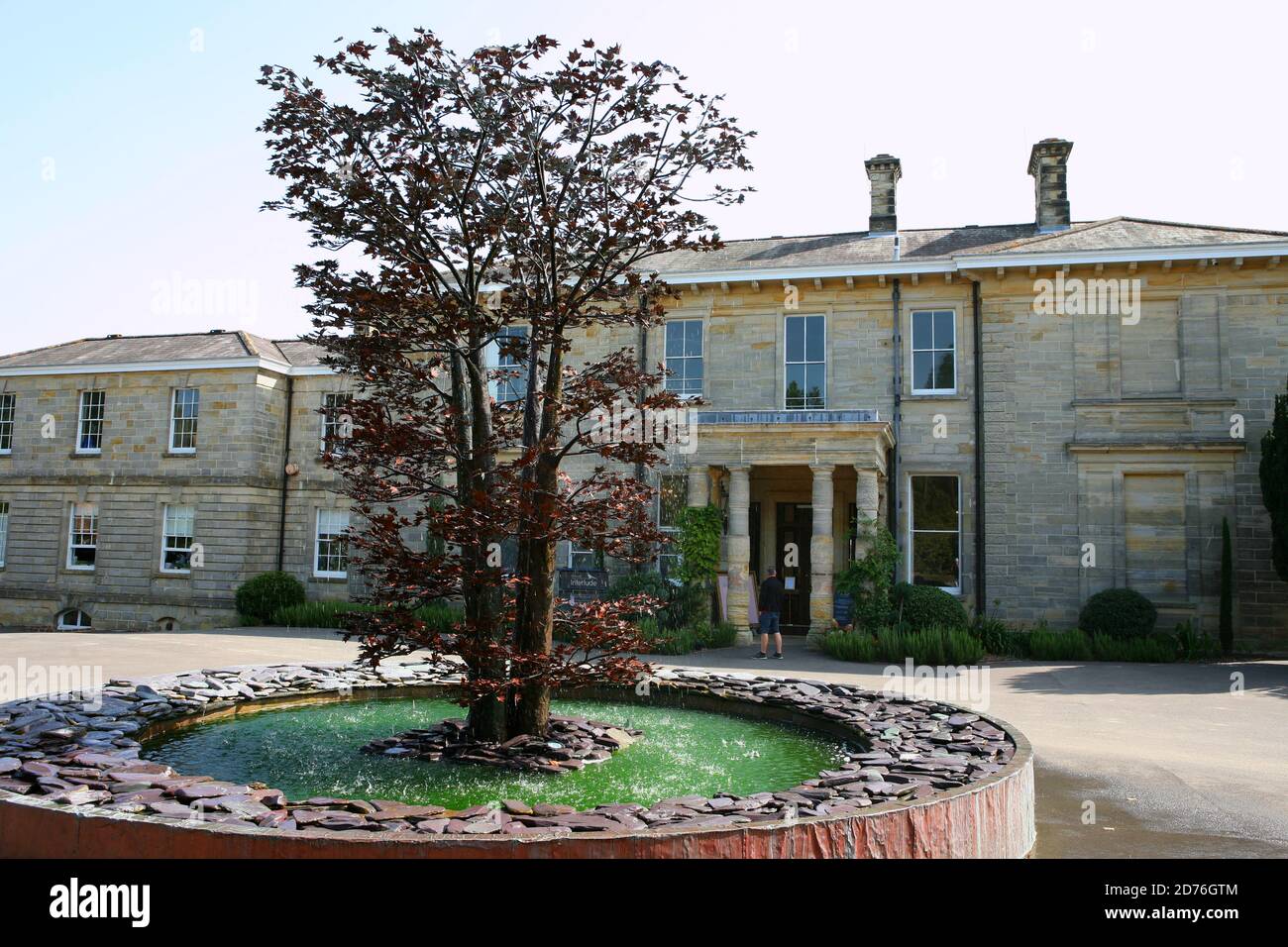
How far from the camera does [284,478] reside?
25.0 m

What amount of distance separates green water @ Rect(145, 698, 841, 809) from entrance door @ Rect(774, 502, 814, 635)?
11857mm

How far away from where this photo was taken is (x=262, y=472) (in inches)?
958

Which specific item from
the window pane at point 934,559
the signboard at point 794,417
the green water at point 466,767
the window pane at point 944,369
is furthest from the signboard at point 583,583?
the green water at point 466,767

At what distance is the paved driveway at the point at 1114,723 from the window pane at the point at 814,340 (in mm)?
6374

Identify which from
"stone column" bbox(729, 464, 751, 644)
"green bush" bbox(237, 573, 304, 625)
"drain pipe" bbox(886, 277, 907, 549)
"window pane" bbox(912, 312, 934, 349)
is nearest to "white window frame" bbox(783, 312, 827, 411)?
"drain pipe" bbox(886, 277, 907, 549)

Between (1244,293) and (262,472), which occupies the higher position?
(1244,293)

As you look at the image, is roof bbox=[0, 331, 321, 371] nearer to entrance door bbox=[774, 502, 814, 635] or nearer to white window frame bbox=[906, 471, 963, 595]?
entrance door bbox=[774, 502, 814, 635]

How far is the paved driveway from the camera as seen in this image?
5922 mm

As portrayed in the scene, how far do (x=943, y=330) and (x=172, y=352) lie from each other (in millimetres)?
20893

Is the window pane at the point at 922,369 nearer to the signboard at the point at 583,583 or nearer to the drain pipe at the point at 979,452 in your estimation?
the drain pipe at the point at 979,452

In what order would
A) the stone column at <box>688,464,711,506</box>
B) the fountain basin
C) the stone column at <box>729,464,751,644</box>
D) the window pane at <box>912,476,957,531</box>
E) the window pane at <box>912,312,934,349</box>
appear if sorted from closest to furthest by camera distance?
1. the fountain basin
2. the stone column at <box>729,464,751,644</box>
3. the stone column at <box>688,464,711,506</box>
4. the window pane at <box>912,476,957,531</box>
5. the window pane at <box>912,312,934,349</box>
